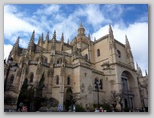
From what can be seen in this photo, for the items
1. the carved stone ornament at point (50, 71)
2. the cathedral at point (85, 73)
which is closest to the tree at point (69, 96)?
the cathedral at point (85, 73)

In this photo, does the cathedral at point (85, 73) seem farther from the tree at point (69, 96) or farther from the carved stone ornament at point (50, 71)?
the tree at point (69, 96)

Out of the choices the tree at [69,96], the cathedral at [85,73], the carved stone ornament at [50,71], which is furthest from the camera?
the carved stone ornament at [50,71]

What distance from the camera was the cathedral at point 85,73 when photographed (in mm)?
11375

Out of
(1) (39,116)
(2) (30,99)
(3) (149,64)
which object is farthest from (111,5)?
(2) (30,99)

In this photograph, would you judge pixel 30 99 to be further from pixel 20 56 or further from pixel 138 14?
pixel 138 14

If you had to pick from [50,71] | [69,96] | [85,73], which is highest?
[50,71]

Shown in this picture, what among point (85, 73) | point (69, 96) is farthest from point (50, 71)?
point (85, 73)

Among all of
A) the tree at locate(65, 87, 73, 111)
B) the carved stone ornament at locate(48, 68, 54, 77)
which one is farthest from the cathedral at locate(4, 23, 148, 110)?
the tree at locate(65, 87, 73, 111)

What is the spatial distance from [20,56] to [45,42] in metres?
6.93

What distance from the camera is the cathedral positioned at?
1138cm

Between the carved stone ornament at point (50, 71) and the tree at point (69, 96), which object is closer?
the tree at point (69, 96)

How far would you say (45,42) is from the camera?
1981cm

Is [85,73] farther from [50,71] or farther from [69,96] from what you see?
[50,71]

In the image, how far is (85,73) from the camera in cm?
1339
